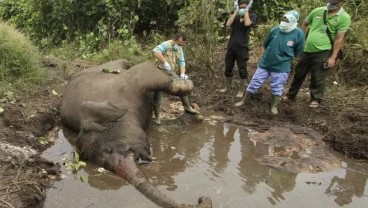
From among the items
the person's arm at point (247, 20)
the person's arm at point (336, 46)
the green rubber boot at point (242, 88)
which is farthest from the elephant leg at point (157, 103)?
the person's arm at point (336, 46)

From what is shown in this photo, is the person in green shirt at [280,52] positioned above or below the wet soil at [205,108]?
above

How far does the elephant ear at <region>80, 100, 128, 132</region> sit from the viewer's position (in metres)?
4.56

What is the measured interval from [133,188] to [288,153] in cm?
200

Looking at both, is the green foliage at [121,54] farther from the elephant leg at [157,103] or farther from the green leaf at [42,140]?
the green leaf at [42,140]

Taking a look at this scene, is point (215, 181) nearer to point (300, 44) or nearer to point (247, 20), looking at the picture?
point (300, 44)

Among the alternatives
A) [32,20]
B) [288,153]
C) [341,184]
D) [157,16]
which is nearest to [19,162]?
[288,153]

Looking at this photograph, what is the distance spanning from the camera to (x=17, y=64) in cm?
643

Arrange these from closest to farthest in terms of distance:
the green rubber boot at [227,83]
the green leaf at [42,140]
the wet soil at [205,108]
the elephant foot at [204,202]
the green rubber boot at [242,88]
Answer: the elephant foot at [204,202]
the wet soil at [205,108]
the green leaf at [42,140]
the green rubber boot at [242,88]
the green rubber boot at [227,83]

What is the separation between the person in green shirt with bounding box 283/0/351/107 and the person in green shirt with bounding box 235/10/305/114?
0.88 feet

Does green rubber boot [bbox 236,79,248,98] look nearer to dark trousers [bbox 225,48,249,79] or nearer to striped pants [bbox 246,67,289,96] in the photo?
dark trousers [bbox 225,48,249,79]

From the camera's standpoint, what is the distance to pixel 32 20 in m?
11.0

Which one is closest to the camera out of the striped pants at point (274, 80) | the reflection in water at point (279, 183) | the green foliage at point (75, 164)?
the reflection in water at point (279, 183)

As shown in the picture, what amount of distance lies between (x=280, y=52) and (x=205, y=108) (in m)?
1.39

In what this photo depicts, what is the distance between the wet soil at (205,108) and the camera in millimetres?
3898
